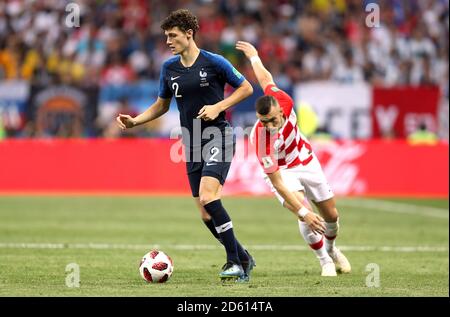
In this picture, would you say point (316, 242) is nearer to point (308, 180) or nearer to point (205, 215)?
point (308, 180)

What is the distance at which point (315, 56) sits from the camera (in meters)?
28.4

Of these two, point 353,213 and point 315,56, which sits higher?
point 315,56

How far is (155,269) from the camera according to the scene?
9938 mm

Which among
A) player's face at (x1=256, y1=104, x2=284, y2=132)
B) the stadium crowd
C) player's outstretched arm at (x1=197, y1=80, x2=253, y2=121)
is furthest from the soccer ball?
the stadium crowd

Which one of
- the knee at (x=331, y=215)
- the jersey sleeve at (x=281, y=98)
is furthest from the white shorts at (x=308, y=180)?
the jersey sleeve at (x=281, y=98)

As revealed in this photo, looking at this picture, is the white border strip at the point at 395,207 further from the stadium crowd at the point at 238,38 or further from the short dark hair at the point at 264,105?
the short dark hair at the point at 264,105

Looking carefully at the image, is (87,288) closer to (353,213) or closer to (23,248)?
(23,248)

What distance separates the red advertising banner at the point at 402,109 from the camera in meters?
26.8

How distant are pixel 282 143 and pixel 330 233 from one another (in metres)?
1.41

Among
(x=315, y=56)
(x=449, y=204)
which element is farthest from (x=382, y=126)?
(x=449, y=204)

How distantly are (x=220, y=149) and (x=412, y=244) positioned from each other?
220 inches

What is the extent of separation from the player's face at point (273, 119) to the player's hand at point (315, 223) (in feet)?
3.55

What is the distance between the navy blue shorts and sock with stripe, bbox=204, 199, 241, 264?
0.28 metres

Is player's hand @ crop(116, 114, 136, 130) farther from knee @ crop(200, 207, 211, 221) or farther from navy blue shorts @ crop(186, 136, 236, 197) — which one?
knee @ crop(200, 207, 211, 221)
